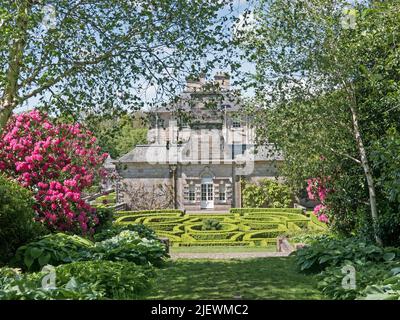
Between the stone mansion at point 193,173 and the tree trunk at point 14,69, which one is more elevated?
the tree trunk at point 14,69

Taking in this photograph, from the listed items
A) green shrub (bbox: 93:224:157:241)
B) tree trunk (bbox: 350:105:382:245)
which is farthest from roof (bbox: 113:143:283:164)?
tree trunk (bbox: 350:105:382:245)

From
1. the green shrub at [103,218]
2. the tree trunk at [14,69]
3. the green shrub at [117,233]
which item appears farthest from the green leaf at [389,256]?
the green shrub at [103,218]

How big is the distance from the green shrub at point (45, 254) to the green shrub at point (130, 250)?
1.23ft

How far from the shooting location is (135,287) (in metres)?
6.82

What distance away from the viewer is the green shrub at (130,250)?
8711mm

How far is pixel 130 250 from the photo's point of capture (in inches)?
363

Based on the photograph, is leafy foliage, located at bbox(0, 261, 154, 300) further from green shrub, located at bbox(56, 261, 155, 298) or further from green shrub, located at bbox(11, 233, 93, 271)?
green shrub, located at bbox(11, 233, 93, 271)

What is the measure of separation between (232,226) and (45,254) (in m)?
12.8

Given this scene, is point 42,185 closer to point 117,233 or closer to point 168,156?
point 117,233

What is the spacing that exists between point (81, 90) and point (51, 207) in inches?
144

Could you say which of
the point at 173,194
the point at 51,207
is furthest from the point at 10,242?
the point at 173,194

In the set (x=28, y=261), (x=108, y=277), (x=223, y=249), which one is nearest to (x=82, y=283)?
(x=108, y=277)

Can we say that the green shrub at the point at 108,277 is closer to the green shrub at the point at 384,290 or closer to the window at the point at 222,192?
the green shrub at the point at 384,290

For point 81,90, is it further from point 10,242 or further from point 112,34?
point 10,242
